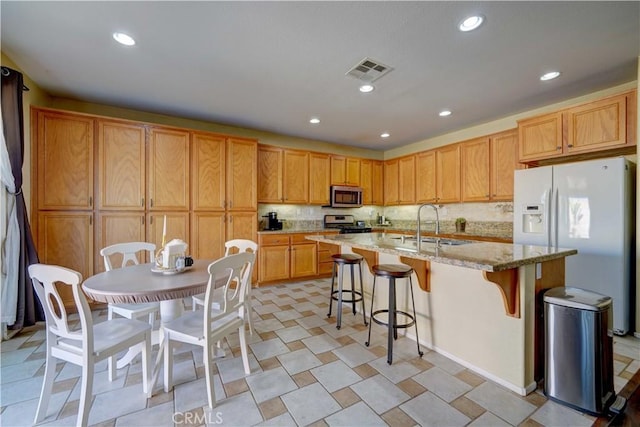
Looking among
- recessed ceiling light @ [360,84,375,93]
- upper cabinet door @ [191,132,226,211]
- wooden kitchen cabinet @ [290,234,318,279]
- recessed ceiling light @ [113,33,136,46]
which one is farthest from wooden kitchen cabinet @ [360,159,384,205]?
recessed ceiling light @ [113,33,136,46]

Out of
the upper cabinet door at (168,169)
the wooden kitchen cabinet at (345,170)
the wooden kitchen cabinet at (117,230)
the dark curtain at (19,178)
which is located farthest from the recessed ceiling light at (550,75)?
the dark curtain at (19,178)

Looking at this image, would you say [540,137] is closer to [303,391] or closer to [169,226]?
[303,391]

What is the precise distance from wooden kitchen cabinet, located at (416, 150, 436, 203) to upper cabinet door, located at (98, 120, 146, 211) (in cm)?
445

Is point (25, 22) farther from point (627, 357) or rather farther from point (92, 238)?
point (627, 357)

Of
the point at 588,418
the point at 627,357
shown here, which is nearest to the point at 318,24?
the point at 588,418

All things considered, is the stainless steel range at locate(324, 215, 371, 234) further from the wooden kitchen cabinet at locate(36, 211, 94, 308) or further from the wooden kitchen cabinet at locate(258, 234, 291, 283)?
the wooden kitchen cabinet at locate(36, 211, 94, 308)

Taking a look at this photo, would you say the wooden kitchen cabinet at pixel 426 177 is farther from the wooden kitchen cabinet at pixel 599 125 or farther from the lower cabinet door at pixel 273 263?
the lower cabinet door at pixel 273 263

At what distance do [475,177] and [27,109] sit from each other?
5.73 m

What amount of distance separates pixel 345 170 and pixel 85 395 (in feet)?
15.7

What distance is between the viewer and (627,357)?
221 cm

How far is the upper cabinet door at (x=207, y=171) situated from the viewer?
3.83 meters

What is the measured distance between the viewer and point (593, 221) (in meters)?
2.68

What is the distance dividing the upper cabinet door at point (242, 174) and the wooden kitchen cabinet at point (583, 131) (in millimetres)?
3717

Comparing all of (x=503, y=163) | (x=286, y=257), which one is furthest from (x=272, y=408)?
(x=503, y=163)
